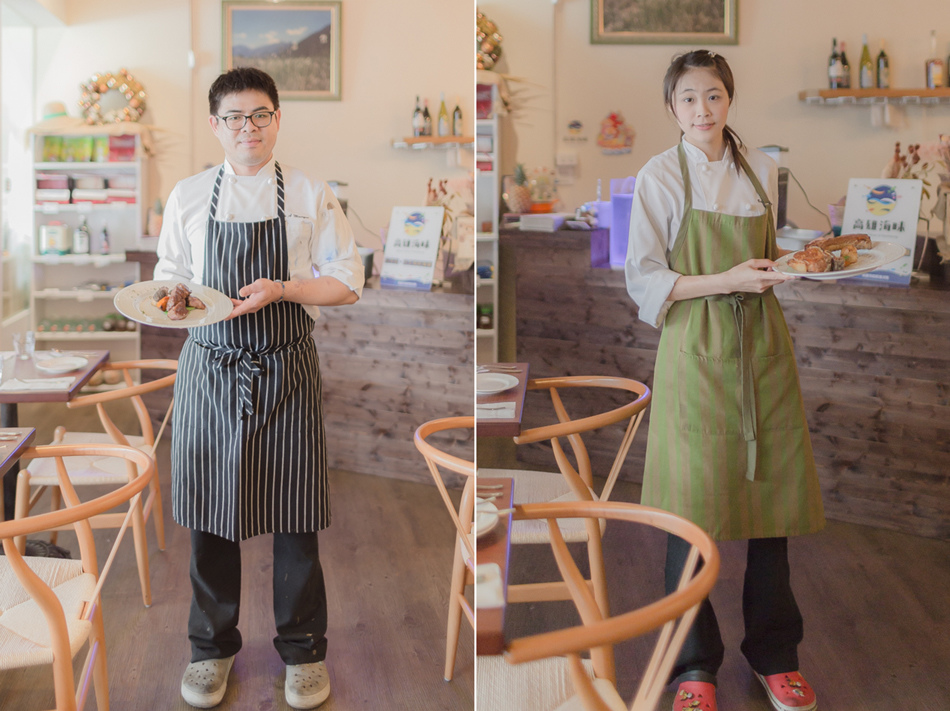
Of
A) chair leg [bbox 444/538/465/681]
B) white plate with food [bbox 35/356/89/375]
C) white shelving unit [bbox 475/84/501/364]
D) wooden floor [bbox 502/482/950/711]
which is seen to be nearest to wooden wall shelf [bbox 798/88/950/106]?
white shelving unit [bbox 475/84/501/364]

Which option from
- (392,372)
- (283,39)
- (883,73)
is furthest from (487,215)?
(392,372)

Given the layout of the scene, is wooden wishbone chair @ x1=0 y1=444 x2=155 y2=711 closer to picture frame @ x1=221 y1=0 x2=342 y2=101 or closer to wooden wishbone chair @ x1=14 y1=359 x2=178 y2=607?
wooden wishbone chair @ x1=14 y1=359 x2=178 y2=607

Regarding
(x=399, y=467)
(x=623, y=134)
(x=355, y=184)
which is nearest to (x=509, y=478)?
(x=623, y=134)

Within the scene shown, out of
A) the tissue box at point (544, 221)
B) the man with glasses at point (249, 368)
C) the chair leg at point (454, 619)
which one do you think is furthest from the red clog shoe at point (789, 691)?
the man with glasses at point (249, 368)

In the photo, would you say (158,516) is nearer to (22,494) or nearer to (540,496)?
(22,494)

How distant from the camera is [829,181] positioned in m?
0.84

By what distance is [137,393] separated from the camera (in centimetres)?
163

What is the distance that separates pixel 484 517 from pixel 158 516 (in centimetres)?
97

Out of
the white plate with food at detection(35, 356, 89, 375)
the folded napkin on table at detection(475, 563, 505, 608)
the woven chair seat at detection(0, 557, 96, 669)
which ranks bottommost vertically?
the woven chair seat at detection(0, 557, 96, 669)

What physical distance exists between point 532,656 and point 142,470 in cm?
92

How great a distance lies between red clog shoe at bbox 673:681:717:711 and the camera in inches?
36.6

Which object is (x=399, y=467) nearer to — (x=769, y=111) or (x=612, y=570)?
(x=612, y=570)

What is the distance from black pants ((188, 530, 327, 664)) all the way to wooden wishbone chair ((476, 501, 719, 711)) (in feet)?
2.62

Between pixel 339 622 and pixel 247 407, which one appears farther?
pixel 339 622
